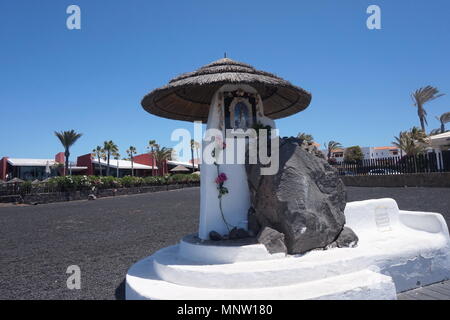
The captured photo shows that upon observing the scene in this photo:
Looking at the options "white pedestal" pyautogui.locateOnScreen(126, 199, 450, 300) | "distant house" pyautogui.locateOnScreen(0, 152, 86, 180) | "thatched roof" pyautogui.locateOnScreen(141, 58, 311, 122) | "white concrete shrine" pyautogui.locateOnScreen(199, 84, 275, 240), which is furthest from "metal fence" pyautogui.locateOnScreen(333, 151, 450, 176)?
"distant house" pyautogui.locateOnScreen(0, 152, 86, 180)

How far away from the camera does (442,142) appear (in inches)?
676

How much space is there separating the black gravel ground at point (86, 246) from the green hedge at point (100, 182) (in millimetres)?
10085

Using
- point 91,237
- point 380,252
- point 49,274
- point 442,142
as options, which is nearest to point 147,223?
point 91,237

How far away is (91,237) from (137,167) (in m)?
37.3

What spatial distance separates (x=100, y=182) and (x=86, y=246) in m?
18.6

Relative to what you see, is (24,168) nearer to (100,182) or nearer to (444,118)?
(100,182)

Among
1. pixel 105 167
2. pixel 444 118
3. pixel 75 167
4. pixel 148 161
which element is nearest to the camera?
pixel 444 118

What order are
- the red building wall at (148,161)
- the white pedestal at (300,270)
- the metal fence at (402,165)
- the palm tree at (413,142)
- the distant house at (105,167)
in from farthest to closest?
the red building wall at (148,161) → the distant house at (105,167) → the palm tree at (413,142) → the metal fence at (402,165) → the white pedestal at (300,270)

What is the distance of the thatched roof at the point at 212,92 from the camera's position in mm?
4609

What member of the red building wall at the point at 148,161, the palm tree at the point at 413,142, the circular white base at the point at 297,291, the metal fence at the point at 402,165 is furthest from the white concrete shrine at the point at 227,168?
the red building wall at the point at 148,161

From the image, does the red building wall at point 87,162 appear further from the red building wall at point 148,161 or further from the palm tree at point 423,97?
the palm tree at point 423,97

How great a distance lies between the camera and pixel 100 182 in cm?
2523

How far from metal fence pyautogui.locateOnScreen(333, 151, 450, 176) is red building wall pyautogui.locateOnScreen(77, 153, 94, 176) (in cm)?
3359

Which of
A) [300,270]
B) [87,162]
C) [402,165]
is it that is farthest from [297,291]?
[87,162]
